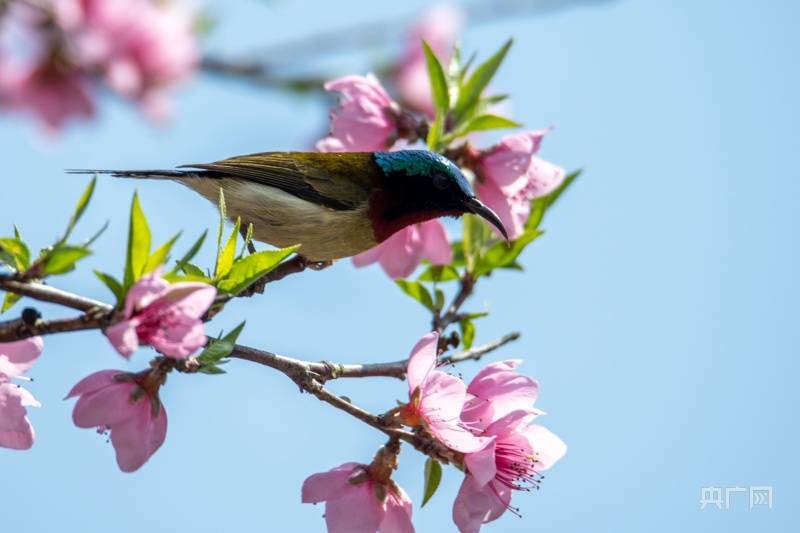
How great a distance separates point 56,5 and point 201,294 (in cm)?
428

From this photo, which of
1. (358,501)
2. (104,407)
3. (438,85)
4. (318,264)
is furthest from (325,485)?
(438,85)

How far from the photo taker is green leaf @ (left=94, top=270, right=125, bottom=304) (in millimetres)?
2660

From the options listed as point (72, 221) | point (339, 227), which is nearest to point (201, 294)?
point (72, 221)

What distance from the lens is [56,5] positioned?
633 cm

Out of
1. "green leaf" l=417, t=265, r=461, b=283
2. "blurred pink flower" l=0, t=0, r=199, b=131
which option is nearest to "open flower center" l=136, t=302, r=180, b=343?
"green leaf" l=417, t=265, r=461, b=283

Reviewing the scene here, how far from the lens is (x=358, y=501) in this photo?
3.32 m

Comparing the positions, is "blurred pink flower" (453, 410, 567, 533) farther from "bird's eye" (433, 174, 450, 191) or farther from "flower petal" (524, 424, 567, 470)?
"bird's eye" (433, 174, 450, 191)

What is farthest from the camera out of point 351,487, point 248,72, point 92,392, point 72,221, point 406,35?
point 406,35

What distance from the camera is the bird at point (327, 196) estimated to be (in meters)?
4.58

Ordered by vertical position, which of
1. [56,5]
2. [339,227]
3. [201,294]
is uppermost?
[56,5]

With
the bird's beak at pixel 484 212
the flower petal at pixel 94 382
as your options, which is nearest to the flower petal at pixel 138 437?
the flower petal at pixel 94 382

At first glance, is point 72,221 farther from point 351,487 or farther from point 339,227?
point 339,227

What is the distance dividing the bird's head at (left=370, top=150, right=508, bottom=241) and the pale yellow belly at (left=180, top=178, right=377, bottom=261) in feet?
0.36

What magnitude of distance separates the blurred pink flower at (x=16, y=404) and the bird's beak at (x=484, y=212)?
2040 millimetres
